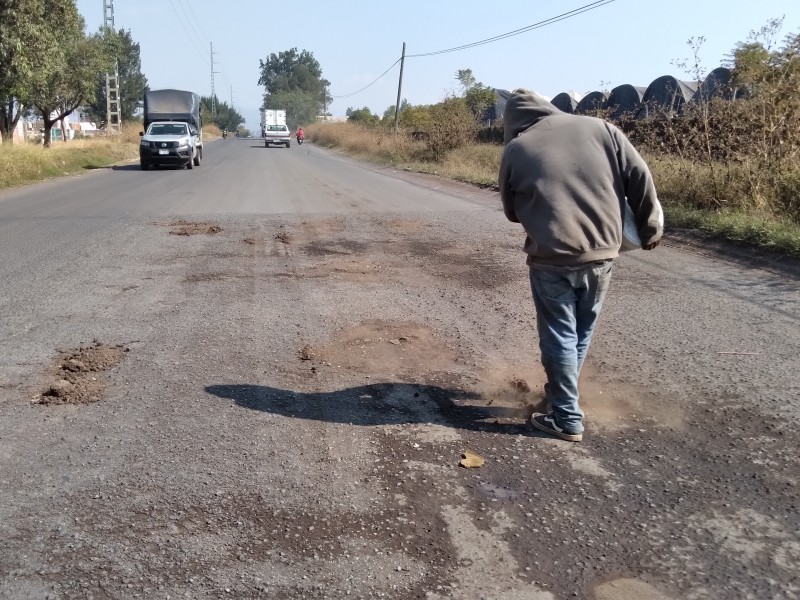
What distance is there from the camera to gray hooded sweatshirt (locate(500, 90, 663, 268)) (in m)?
3.88

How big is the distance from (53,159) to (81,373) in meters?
25.0

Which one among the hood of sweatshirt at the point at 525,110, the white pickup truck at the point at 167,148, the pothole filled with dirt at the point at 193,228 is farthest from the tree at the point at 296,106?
the hood of sweatshirt at the point at 525,110

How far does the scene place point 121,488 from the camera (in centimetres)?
345

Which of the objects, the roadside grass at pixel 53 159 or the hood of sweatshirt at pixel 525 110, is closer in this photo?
the hood of sweatshirt at pixel 525 110

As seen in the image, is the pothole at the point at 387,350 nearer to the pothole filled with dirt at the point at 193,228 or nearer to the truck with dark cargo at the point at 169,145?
the pothole filled with dirt at the point at 193,228

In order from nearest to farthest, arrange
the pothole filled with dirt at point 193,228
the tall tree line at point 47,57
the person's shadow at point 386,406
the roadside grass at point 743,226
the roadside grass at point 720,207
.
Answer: the person's shadow at point 386,406 → the roadside grass at point 743,226 → the roadside grass at point 720,207 → the pothole filled with dirt at point 193,228 → the tall tree line at point 47,57

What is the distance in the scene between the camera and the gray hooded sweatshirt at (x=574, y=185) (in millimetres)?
3877

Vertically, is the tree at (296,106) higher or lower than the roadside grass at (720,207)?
higher

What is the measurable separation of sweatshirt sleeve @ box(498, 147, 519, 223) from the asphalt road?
1.15 meters

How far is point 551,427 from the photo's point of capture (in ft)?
13.3

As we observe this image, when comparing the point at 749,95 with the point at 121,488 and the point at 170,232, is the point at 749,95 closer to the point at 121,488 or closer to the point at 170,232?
the point at 170,232

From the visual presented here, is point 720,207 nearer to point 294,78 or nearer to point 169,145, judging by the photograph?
point 169,145

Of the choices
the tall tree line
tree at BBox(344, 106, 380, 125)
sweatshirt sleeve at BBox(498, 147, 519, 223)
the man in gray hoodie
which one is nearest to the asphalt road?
the man in gray hoodie

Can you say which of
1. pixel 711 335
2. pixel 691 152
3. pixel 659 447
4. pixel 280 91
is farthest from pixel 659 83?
pixel 280 91
